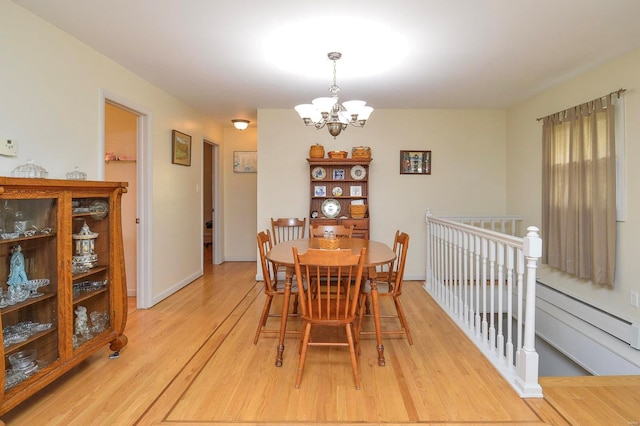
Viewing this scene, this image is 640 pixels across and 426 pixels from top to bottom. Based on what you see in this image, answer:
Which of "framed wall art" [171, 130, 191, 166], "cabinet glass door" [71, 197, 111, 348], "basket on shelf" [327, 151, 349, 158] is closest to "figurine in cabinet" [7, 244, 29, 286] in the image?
"cabinet glass door" [71, 197, 111, 348]

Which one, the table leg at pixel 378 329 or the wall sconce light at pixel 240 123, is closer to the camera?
the table leg at pixel 378 329

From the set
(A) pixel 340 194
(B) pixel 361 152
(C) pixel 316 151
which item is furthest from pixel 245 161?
(B) pixel 361 152

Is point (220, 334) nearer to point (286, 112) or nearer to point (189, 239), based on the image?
point (189, 239)

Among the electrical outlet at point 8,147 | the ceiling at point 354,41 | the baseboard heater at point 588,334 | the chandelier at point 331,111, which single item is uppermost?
the ceiling at point 354,41

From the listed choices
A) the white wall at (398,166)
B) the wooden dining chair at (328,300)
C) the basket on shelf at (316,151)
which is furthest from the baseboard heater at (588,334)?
the basket on shelf at (316,151)

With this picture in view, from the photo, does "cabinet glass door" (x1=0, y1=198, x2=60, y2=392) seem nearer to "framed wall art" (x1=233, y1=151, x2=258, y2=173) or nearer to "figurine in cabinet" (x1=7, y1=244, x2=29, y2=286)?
"figurine in cabinet" (x1=7, y1=244, x2=29, y2=286)

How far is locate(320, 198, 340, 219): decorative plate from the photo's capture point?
4.76m

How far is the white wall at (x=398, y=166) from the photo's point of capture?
487cm

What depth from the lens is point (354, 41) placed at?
8.90 ft

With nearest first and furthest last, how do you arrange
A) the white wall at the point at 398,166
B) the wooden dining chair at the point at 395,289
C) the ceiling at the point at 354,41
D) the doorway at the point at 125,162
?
the ceiling at the point at 354,41, the wooden dining chair at the point at 395,289, the doorway at the point at 125,162, the white wall at the point at 398,166

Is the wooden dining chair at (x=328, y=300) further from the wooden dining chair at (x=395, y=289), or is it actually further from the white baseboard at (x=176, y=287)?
the white baseboard at (x=176, y=287)

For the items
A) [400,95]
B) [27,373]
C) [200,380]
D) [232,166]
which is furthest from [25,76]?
[232,166]

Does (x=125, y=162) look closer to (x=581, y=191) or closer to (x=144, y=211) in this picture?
(x=144, y=211)

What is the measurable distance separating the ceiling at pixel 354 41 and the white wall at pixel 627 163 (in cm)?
19
